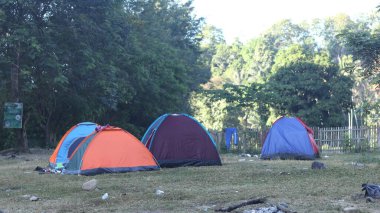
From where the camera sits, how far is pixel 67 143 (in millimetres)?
15617

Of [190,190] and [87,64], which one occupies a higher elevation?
[87,64]

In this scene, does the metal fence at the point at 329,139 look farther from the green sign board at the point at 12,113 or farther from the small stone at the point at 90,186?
the small stone at the point at 90,186

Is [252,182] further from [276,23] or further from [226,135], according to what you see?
[276,23]

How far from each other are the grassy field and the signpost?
29.2ft

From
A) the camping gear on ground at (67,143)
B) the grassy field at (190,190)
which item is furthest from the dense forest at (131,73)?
the grassy field at (190,190)

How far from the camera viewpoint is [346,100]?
111ft

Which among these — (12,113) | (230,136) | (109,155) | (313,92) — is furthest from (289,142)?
(313,92)

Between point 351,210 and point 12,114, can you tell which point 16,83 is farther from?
point 351,210

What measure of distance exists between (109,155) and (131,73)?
1496 centimetres

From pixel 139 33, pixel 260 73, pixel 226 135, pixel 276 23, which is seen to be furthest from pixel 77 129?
pixel 276 23

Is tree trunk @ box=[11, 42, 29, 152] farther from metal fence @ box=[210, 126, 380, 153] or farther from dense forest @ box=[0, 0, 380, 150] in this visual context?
metal fence @ box=[210, 126, 380, 153]

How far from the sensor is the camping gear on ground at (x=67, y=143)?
48.9 feet

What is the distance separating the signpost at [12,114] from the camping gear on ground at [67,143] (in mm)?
5883

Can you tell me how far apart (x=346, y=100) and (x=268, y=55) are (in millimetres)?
24000
